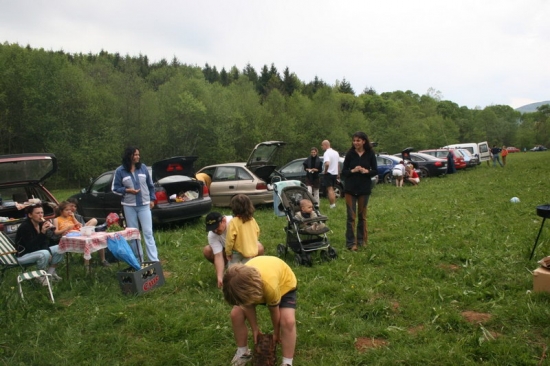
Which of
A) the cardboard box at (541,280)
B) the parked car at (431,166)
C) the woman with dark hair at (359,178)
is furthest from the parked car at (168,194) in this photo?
the parked car at (431,166)

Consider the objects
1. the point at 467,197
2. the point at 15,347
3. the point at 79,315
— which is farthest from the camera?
the point at 467,197

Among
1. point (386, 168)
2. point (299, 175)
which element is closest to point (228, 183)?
point (299, 175)

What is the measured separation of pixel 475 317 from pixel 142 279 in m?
3.73

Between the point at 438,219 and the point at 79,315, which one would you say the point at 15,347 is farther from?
the point at 438,219

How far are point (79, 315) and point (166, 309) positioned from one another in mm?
941

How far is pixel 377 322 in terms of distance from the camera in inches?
159

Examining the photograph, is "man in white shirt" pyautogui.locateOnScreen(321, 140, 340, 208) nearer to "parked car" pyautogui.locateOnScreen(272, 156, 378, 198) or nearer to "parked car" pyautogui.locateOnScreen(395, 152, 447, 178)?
"parked car" pyautogui.locateOnScreen(272, 156, 378, 198)

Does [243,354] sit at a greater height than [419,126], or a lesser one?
lesser

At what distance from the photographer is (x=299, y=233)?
6.12 m

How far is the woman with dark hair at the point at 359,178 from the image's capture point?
652 centimetres

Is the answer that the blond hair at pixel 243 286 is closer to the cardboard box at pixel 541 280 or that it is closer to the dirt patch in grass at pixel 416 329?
the dirt patch in grass at pixel 416 329

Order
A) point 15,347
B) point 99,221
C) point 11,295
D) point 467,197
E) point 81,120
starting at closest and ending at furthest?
point 15,347 < point 11,295 < point 99,221 < point 467,197 < point 81,120

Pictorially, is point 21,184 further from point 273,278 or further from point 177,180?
point 273,278

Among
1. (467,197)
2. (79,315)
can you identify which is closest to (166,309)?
(79,315)
